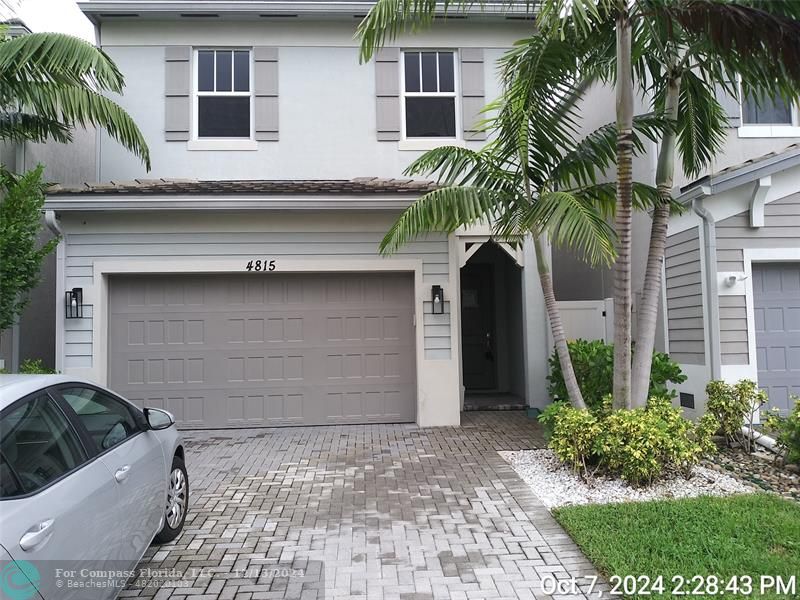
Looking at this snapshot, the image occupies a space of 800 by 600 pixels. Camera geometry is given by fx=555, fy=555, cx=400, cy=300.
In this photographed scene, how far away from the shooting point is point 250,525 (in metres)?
4.80

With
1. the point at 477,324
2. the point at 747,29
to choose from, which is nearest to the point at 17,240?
the point at 747,29

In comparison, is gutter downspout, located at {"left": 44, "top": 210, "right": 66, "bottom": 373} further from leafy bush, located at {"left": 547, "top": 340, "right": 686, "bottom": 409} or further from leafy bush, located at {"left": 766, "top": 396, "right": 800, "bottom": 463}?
leafy bush, located at {"left": 766, "top": 396, "right": 800, "bottom": 463}

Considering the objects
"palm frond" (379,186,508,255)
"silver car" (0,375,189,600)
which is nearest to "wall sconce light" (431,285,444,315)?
"palm frond" (379,186,508,255)

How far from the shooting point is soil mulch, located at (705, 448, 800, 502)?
5.37 m

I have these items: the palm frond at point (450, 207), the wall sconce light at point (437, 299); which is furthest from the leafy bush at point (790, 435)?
the wall sconce light at point (437, 299)

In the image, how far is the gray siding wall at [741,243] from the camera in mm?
7609

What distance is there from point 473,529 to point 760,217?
242 inches

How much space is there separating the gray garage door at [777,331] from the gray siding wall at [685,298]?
76cm

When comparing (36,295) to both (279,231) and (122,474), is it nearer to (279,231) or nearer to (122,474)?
(279,231)

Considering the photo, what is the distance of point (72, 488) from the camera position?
279 centimetres

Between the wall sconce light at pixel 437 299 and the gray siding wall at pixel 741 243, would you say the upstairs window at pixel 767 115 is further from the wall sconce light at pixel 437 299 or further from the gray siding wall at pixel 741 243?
the wall sconce light at pixel 437 299

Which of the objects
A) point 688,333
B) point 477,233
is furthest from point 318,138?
point 688,333

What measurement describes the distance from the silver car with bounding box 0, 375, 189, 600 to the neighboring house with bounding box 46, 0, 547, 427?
15.1 ft

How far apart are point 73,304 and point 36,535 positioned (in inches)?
264
